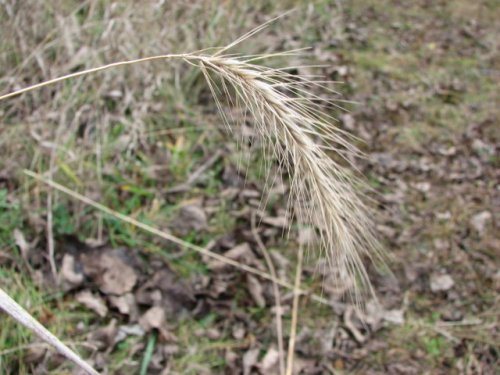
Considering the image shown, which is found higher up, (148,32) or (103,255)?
(148,32)

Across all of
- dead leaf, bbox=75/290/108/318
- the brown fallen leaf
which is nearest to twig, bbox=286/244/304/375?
dead leaf, bbox=75/290/108/318

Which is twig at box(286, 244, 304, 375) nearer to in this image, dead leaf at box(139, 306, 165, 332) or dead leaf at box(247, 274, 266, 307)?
dead leaf at box(247, 274, 266, 307)

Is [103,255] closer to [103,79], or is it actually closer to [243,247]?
[243,247]

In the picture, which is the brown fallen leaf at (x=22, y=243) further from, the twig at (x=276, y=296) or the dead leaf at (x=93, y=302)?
the twig at (x=276, y=296)

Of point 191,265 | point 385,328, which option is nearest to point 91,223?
point 191,265

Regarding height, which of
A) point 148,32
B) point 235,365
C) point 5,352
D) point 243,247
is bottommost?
point 235,365

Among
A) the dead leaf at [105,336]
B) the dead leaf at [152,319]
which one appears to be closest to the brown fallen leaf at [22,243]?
the dead leaf at [105,336]

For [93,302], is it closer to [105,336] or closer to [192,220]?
[105,336]
